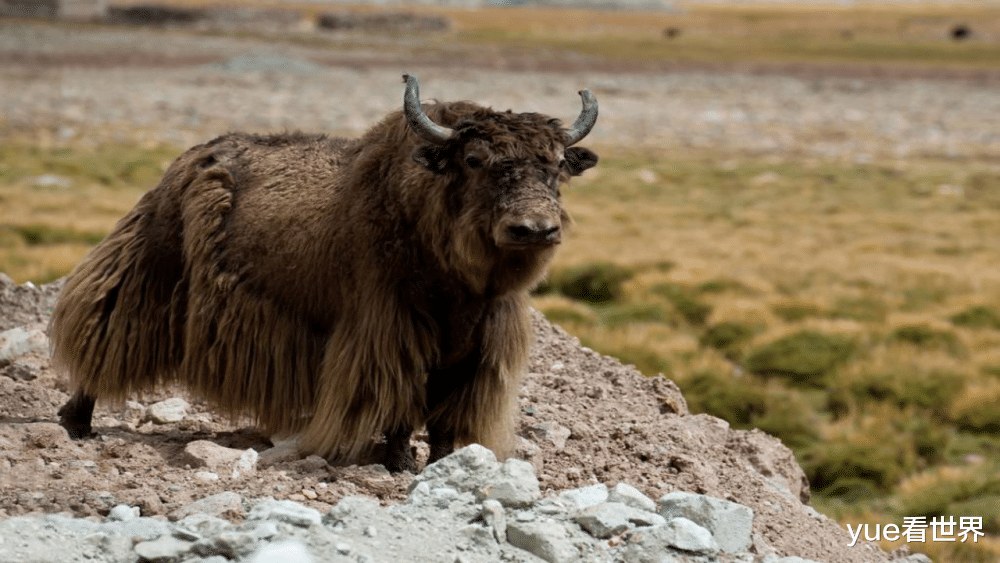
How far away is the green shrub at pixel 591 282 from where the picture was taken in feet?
53.0

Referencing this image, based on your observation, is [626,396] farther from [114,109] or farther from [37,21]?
[37,21]

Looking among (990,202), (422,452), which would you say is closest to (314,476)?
(422,452)

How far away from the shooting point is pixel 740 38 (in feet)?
294

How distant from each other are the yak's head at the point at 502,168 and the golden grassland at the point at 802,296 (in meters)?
4.23

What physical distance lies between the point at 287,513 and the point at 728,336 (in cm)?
967

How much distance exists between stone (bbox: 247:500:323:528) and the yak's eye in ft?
5.88

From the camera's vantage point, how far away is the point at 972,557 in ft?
27.8

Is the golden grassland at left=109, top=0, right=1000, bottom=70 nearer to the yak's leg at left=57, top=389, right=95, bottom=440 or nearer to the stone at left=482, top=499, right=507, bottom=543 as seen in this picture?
the yak's leg at left=57, top=389, right=95, bottom=440

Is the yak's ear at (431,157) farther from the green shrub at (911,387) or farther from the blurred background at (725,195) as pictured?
the green shrub at (911,387)

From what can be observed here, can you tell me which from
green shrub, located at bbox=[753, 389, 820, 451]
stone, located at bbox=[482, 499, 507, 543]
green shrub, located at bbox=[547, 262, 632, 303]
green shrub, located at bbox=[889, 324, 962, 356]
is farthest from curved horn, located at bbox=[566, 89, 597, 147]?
green shrub, located at bbox=[547, 262, 632, 303]

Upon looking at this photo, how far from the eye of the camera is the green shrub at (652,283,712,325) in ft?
49.4

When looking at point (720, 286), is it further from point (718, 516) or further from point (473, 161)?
point (718, 516)

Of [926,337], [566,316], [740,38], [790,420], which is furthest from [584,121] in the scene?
[740,38]

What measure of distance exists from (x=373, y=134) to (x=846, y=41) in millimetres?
82318
